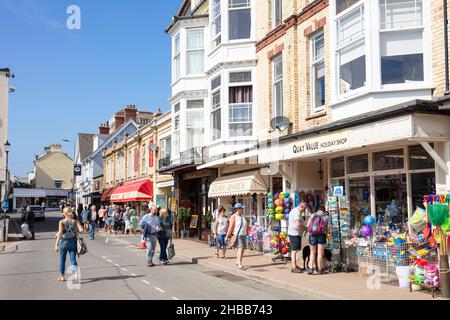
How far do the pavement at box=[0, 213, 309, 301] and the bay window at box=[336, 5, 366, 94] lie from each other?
532 centimetres

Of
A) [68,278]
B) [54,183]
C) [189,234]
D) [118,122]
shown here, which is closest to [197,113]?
[189,234]

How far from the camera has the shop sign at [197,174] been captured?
2153 centimetres

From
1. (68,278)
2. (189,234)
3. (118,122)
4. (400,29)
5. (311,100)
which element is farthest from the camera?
(118,122)

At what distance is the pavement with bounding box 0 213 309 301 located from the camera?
9.62 meters

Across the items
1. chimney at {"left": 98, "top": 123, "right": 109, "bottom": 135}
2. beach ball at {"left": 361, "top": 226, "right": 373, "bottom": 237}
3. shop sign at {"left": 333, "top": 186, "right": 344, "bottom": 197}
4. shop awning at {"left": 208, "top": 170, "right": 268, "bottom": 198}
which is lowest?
beach ball at {"left": 361, "top": 226, "right": 373, "bottom": 237}

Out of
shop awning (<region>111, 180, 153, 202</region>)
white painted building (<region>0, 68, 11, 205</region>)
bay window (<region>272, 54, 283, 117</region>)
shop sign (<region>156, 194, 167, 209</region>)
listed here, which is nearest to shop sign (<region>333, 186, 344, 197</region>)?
bay window (<region>272, 54, 283, 117</region>)

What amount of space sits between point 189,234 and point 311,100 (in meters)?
12.7

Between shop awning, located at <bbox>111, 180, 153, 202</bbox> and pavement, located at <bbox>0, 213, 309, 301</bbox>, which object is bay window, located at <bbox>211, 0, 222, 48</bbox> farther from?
shop awning, located at <bbox>111, 180, 153, 202</bbox>

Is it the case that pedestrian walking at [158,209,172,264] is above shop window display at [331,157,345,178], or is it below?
below

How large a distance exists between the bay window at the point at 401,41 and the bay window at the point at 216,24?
944cm

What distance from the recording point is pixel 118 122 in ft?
171

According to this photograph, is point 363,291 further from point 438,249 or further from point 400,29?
point 400,29

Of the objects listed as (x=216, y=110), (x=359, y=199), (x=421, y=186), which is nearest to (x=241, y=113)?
(x=216, y=110)

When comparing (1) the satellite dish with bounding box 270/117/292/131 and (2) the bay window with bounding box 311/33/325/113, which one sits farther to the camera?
(1) the satellite dish with bounding box 270/117/292/131
